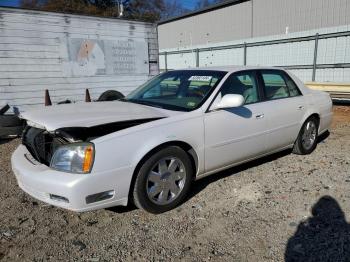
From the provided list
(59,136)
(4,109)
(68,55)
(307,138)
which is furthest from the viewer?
(68,55)

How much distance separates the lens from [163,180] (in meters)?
3.36

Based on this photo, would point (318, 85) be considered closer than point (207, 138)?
No

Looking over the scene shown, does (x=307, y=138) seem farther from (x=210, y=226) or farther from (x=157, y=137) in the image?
(x=157, y=137)

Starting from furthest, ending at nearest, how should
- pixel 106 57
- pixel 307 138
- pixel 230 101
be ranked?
1. pixel 106 57
2. pixel 307 138
3. pixel 230 101

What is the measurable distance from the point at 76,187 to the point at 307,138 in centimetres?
392

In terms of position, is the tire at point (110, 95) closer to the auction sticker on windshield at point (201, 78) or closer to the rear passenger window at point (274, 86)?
the auction sticker on windshield at point (201, 78)

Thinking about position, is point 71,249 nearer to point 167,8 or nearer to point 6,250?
point 6,250

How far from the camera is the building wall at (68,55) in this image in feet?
24.4

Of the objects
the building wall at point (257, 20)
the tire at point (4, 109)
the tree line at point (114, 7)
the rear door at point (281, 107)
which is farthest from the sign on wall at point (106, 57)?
the tree line at point (114, 7)

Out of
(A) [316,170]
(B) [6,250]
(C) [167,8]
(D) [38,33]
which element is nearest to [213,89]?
(A) [316,170]

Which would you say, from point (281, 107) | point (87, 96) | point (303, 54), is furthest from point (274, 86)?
point (303, 54)

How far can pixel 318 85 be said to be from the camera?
10773 millimetres

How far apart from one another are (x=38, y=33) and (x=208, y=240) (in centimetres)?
681

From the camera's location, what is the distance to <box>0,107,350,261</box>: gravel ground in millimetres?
2775
